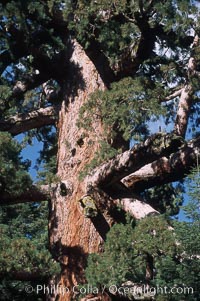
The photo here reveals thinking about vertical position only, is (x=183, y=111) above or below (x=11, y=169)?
above

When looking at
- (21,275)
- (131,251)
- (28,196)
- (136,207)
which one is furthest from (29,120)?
(131,251)

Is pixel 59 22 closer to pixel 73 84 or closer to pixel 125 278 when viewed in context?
pixel 73 84

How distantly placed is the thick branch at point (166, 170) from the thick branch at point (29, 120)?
4.54ft

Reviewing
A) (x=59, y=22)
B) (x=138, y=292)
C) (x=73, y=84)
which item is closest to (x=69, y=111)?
(x=73, y=84)

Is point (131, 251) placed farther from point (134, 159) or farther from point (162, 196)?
point (162, 196)

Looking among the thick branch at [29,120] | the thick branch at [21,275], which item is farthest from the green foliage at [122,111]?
the thick branch at [21,275]

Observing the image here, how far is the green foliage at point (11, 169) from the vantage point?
6161 mm

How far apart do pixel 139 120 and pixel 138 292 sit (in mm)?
1810

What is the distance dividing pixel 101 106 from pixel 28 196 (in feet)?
4.08

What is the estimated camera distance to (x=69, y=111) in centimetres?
764

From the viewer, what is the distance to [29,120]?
7.87m

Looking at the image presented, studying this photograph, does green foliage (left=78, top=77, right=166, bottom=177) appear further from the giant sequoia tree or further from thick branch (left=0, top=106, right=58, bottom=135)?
thick branch (left=0, top=106, right=58, bottom=135)

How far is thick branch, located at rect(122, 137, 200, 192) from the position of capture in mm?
6316

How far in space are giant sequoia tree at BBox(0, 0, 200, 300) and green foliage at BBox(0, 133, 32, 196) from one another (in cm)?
3
